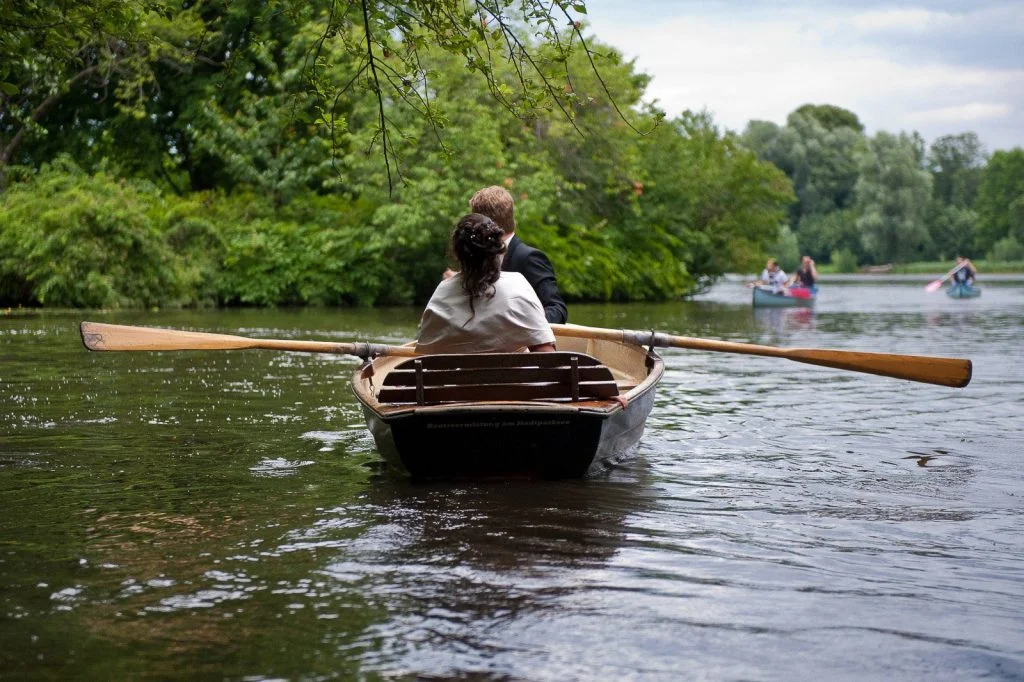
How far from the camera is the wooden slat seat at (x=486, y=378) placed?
21.0 feet

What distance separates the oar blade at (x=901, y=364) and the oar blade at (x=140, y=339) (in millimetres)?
3163

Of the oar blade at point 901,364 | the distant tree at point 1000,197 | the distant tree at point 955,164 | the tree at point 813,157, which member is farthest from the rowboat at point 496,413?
the distant tree at point 955,164

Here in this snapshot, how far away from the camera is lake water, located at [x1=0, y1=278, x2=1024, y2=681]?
393cm

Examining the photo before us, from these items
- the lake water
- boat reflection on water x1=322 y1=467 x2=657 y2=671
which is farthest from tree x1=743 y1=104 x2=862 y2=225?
boat reflection on water x1=322 y1=467 x2=657 y2=671

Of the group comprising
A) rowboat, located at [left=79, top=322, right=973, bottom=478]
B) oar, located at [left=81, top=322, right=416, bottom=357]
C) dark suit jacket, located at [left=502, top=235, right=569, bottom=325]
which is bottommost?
rowboat, located at [left=79, top=322, right=973, bottom=478]

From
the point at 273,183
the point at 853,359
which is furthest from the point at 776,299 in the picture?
the point at 853,359

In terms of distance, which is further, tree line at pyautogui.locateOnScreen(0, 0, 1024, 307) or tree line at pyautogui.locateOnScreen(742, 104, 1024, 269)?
tree line at pyautogui.locateOnScreen(742, 104, 1024, 269)

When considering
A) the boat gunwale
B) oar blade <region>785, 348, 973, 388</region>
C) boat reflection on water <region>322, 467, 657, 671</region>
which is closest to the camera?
boat reflection on water <region>322, 467, 657, 671</region>

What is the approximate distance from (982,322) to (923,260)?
7084cm

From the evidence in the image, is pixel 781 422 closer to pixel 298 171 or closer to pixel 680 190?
pixel 298 171

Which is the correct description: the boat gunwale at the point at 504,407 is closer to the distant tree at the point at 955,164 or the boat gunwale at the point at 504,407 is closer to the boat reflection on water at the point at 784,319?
the boat reflection on water at the point at 784,319

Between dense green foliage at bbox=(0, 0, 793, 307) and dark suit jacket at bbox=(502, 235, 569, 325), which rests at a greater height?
dense green foliage at bbox=(0, 0, 793, 307)

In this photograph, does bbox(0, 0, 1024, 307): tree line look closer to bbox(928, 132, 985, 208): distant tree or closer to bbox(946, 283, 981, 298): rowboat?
bbox(946, 283, 981, 298): rowboat

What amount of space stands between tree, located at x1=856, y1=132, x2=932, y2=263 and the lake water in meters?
70.8
